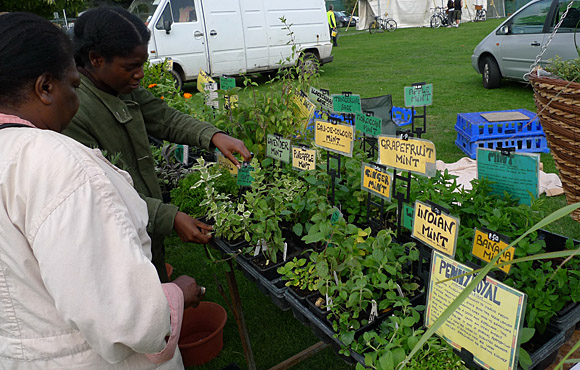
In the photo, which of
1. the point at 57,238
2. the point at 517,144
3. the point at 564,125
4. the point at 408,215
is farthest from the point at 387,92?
the point at 57,238

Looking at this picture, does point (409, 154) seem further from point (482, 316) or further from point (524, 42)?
point (524, 42)

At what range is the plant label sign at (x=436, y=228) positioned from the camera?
3.69 feet

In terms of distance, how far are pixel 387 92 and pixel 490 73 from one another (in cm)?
173

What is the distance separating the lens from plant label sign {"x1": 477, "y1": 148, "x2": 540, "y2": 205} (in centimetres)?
135

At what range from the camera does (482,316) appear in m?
0.97

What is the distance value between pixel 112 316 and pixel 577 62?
1.74 meters

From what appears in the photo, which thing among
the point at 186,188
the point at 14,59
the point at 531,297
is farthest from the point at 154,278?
the point at 186,188

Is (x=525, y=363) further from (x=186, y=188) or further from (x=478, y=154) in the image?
(x=186, y=188)

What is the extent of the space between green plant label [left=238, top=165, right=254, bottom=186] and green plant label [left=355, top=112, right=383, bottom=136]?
1.85ft

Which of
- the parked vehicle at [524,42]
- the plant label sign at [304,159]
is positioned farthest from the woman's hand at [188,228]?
the parked vehicle at [524,42]

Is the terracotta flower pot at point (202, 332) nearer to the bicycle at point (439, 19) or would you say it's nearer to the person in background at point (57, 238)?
the person in background at point (57, 238)

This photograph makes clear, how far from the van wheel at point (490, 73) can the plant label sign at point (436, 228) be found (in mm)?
6954

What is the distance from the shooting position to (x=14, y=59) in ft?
2.88

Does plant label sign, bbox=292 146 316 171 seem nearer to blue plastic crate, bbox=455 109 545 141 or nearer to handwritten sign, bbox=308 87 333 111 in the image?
handwritten sign, bbox=308 87 333 111
